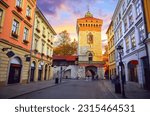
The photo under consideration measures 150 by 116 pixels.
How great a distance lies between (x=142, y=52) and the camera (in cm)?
1236

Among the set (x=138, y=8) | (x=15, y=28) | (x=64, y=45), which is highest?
(x=64, y=45)

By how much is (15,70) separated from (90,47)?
27376 millimetres

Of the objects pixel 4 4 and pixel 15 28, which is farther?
pixel 15 28

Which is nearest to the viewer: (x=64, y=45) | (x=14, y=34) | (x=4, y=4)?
(x=4, y=4)

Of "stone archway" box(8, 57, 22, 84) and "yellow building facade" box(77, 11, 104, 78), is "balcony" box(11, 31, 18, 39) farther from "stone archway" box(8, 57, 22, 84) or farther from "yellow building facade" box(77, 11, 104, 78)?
"yellow building facade" box(77, 11, 104, 78)

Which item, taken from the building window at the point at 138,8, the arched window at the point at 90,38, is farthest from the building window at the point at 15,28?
the arched window at the point at 90,38

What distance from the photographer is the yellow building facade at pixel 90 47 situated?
120ft

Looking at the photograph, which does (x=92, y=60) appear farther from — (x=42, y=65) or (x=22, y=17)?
(x=22, y=17)

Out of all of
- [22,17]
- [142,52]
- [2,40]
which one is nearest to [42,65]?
[22,17]

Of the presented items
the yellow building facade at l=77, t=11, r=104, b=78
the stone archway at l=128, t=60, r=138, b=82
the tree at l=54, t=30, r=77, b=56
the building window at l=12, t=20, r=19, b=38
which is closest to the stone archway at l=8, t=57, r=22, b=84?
the building window at l=12, t=20, r=19, b=38

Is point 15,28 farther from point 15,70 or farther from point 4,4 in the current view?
point 15,70

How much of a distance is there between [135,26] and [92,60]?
24.2 metres

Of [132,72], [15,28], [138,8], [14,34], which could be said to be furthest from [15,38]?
[132,72]

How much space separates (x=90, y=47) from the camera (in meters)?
39.0
